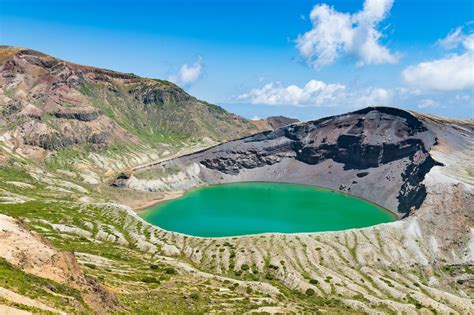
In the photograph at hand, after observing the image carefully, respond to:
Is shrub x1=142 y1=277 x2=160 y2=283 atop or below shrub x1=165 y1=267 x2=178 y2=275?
atop

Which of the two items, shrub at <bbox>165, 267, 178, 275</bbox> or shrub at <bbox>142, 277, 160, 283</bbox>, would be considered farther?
shrub at <bbox>165, 267, 178, 275</bbox>

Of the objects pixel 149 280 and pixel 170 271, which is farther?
pixel 170 271

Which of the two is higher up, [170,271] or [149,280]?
[149,280]

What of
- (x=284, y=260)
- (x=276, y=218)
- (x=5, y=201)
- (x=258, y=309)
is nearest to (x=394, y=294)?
(x=284, y=260)

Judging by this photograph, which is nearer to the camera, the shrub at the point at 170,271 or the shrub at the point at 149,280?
the shrub at the point at 149,280

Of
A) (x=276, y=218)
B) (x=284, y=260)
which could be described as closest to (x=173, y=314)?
(x=284, y=260)

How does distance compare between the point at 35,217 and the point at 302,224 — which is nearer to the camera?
the point at 35,217

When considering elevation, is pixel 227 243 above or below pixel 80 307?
below

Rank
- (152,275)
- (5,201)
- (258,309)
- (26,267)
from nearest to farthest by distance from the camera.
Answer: (26,267) → (258,309) → (152,275) → (5,201)

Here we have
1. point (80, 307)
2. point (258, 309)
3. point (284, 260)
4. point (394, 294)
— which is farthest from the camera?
point (284, 260)

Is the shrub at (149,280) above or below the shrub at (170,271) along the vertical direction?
above

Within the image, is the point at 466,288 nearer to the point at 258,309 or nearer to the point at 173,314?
the point at 258,309
